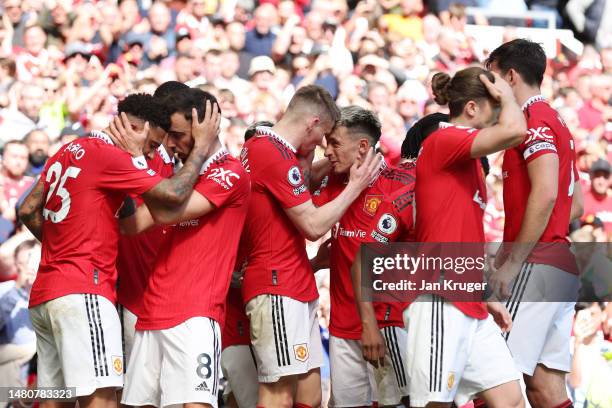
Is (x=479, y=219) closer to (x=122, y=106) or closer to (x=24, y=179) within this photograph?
(x=122, y=106)

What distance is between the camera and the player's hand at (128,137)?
21.4 feet

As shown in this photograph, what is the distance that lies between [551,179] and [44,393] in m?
3.19

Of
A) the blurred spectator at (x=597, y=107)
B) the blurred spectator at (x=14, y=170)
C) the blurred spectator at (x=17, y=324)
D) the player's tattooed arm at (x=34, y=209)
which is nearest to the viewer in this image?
the player's tattooed arm at (x=34, y=209)

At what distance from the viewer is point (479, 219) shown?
6.34 metres

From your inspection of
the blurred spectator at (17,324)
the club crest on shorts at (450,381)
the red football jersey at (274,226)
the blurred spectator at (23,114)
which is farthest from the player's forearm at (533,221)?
the blurred spectator at (23,114)

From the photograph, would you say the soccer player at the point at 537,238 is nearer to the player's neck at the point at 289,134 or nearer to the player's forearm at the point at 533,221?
the player's forearm at the point at 533,221

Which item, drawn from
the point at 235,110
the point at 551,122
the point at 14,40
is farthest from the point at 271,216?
the point at 14,40

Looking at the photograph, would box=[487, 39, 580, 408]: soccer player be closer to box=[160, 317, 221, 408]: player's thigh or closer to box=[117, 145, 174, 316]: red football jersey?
box=[160, 317, 221, 408]: player's thigh

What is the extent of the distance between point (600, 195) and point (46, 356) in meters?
8.68

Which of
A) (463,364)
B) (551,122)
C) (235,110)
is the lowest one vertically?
(463,364)

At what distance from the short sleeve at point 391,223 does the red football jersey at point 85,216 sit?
1377 mm

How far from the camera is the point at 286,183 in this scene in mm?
6766

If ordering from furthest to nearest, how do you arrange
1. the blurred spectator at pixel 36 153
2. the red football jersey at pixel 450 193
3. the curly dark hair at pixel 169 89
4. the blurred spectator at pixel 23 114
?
the blurred spectator at pixel 23 114, the blurred spectator at pixel 36 153, the curly dark hair at pixel 169 89, the red football jersey at pixel 450 193

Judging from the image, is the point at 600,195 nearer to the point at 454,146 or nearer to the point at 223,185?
the point at 454,146
